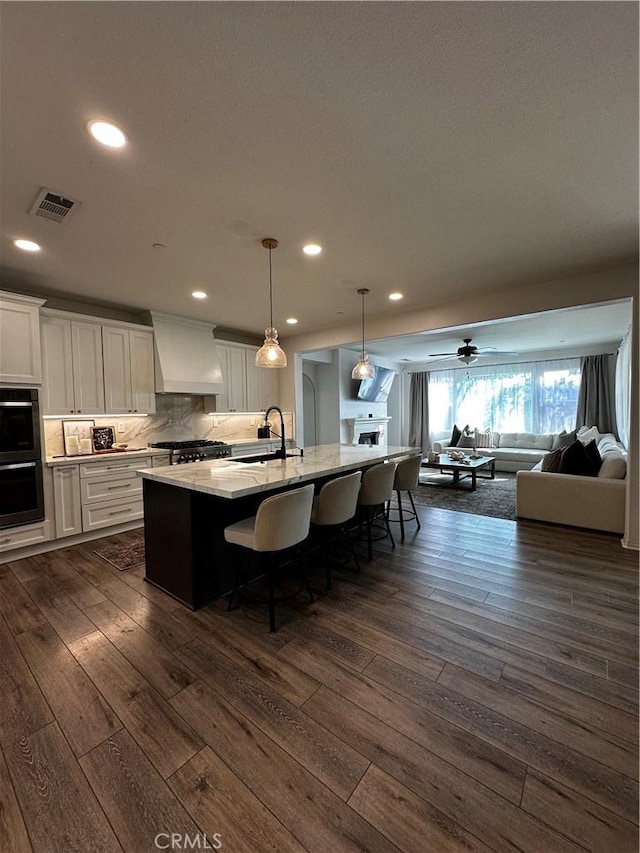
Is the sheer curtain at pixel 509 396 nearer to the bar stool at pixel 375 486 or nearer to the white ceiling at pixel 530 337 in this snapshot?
the white ceiling at pixel 530 337

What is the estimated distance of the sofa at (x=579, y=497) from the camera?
12.0ft

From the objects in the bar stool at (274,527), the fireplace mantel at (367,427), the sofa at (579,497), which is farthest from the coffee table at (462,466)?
the bar stool at (274,527)

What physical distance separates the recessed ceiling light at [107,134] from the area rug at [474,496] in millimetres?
4854

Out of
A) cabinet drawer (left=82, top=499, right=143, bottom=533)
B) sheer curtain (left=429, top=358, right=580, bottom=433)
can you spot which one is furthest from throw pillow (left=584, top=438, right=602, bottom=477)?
cabinet drawer (left=82, top=499, right=143, bottom=533)

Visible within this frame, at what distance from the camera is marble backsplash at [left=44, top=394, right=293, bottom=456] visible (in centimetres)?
406

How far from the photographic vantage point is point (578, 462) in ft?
13.2

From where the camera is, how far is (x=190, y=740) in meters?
1.47

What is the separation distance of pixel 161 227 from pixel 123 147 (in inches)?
30.7

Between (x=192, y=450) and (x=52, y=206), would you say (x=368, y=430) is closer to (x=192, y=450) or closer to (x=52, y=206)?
(x=192, y=450)

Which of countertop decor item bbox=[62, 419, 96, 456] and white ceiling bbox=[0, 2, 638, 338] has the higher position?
white ceiling bbox=[0, 2, 638, 338]

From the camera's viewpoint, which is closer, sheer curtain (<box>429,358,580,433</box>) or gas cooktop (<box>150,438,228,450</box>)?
gas cooktop (<box>150,438,228,450</box>)

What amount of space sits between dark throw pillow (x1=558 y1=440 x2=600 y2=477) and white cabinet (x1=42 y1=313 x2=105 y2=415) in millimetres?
5466

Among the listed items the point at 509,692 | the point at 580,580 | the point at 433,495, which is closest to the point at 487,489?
the point at 433,495

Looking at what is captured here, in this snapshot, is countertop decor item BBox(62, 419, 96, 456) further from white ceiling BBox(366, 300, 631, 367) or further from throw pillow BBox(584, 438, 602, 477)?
throw pillow BBox(584, 438, 602, 477)
